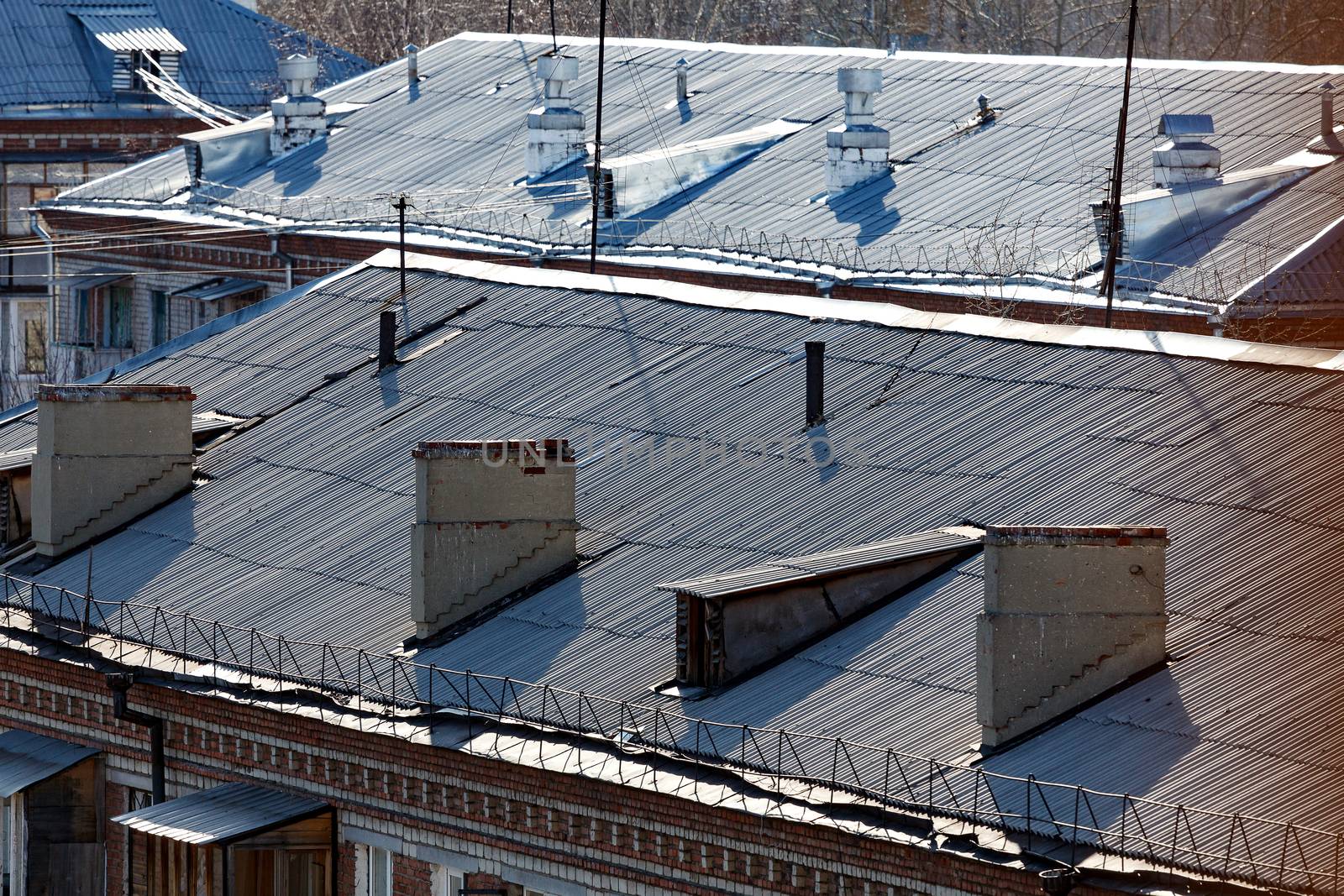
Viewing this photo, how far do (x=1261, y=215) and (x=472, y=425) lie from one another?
14.4 meters

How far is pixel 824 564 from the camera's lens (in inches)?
810

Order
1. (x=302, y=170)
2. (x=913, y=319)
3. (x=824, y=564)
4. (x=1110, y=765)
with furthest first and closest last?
(x=302, y=170), (x=913, y=319), (x=824, y=564), (x=1110, y=765)

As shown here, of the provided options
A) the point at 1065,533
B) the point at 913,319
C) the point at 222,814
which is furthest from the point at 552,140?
the point at 1065,533

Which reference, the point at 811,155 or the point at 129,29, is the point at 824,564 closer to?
the point at 811,155

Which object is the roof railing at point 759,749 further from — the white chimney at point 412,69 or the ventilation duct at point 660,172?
the white chimney at point 412,69

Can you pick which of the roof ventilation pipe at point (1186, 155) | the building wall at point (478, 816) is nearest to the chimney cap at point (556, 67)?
the roof ventilation pipe at point (1186, 155)

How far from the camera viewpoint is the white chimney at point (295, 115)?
53938mm

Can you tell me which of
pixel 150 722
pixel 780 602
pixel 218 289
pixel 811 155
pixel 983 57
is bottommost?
pixel 218 289

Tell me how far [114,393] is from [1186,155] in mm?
16647

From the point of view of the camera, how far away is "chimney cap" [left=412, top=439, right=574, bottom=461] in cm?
2297

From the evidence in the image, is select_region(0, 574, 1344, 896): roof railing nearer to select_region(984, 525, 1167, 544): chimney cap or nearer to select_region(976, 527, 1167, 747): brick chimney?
select_region(976, 527, 1167, 747): brick chimney

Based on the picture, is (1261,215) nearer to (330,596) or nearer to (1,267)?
(330,596)

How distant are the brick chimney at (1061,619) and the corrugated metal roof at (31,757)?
1024 cm

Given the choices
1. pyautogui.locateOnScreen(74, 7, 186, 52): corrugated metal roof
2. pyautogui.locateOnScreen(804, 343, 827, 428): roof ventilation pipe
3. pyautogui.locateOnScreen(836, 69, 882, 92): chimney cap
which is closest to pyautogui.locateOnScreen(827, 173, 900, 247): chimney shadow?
pyautogui.locateOnScreen(836, 69, 882, 92): chimney cap
